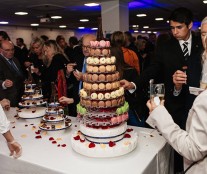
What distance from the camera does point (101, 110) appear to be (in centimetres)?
149

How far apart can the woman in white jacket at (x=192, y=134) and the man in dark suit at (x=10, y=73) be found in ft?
7.29

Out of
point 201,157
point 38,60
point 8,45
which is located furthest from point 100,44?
point 38,60

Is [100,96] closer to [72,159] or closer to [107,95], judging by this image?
[107,95]

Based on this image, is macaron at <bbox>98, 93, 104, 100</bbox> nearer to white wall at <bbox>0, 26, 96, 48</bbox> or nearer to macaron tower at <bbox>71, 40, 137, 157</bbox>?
macaron tower at <bbox>71, 40, 137, 157</bbox>

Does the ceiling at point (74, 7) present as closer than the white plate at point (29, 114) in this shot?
→ No

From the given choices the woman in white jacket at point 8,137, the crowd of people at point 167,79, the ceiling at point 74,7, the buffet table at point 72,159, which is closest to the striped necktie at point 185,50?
the crowd of people at point 167,79

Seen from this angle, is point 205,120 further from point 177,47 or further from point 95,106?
point 177,47

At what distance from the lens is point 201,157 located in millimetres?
1057

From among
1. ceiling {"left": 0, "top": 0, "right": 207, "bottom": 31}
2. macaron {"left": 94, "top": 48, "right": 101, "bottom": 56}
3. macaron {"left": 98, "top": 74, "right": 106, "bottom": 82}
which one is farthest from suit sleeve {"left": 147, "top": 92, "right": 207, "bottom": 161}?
ceiling {"left": 0, "top": 0, "right": 207, "bottom": 31}

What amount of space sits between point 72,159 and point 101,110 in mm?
332

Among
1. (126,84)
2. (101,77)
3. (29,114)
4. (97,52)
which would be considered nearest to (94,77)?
(101,77)

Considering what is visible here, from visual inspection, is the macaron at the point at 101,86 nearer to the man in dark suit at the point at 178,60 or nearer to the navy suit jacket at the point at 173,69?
the man in dark suit at the point at 178,60

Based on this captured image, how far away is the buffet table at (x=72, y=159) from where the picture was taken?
1354 millimetres

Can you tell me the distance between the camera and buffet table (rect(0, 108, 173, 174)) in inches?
53.3
